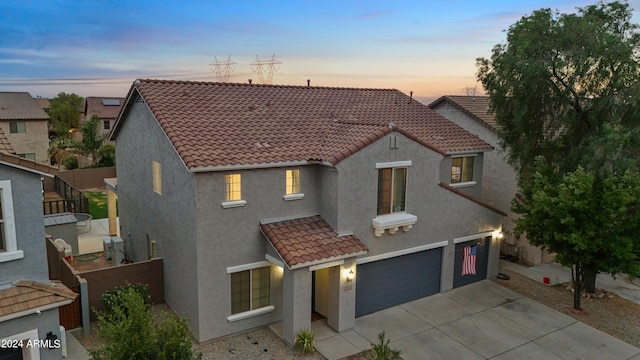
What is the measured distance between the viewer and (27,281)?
10250mm

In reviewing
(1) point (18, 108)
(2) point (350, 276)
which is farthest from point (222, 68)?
(1) point (18, 108)

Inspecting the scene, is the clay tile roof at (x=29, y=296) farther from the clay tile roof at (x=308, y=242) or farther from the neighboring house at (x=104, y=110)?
the neighboring house at (x=104, y=110)

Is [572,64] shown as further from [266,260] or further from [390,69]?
[390,69]

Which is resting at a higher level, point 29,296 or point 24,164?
point 24,164

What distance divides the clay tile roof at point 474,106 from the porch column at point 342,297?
12.2m

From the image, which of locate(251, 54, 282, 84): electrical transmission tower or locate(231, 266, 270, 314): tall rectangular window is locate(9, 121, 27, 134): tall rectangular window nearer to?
locate(251, 54, 282, 84): electrical transmission tower

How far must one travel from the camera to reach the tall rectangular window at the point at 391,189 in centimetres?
A: 1561

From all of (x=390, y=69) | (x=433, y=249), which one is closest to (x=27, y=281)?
(x=433, y=249)

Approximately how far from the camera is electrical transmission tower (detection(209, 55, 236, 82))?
76.4 feet

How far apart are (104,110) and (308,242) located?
5801cm

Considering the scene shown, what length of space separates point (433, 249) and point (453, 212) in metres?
1.73

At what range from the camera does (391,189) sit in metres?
15.8

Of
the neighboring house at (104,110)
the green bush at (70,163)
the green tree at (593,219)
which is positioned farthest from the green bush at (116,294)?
the neighboring house at (104,110)

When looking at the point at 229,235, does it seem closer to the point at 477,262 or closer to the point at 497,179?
the point at 477,262
